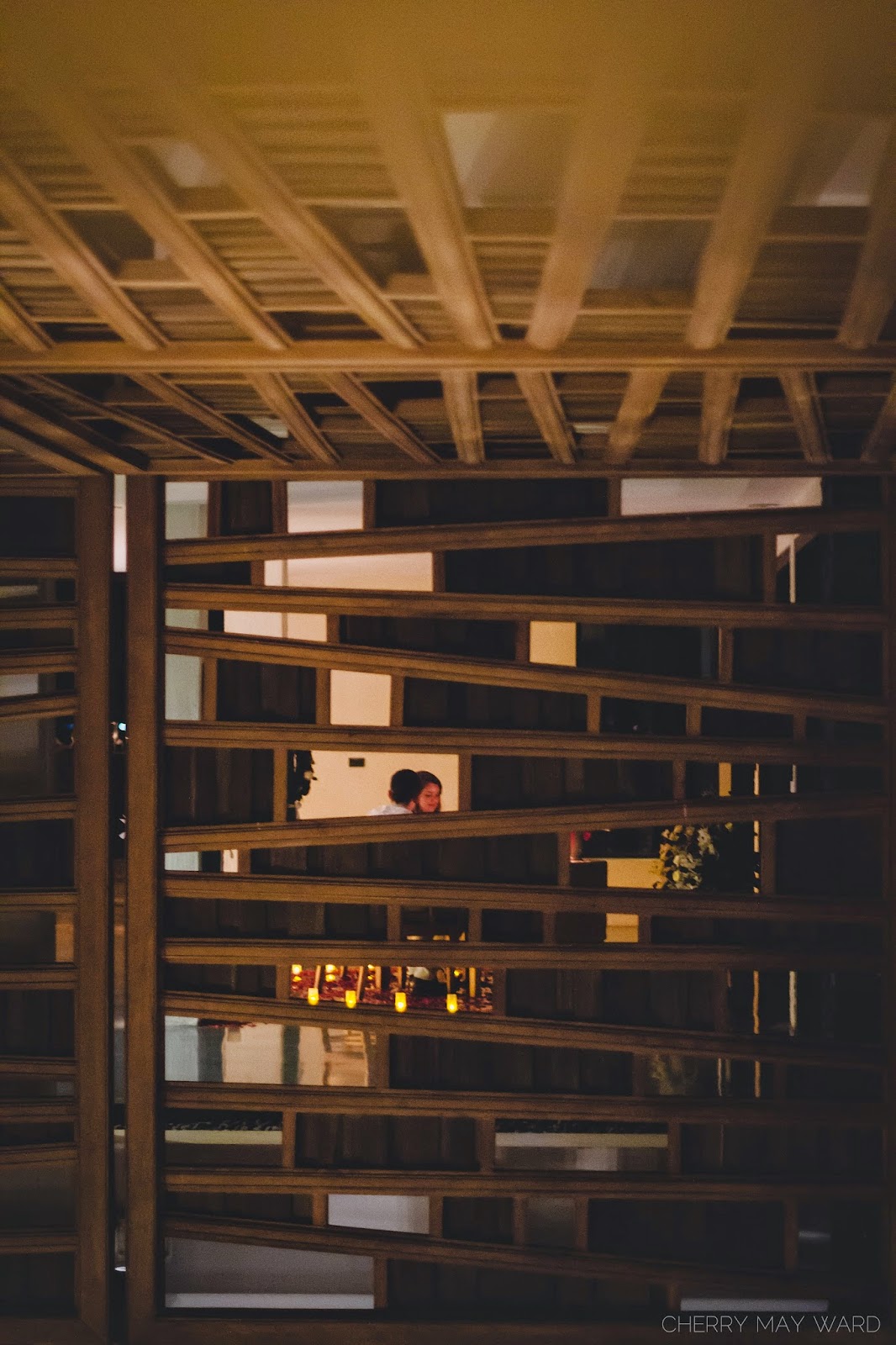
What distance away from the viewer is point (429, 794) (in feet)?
13.2

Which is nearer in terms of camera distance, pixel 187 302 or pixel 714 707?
pixel 187 302

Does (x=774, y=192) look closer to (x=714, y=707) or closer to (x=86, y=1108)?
(x=714, y=707)

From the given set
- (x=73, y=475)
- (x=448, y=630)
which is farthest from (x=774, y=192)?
(x=73, y=475)

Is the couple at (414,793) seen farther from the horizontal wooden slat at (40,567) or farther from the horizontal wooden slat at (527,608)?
the horizontal wooden slat at (40,567)

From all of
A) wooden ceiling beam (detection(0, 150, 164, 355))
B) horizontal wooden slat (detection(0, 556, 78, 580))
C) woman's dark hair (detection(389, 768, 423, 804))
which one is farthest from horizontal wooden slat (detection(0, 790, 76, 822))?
wooden ceiling beam (detection(0, 150, 164, 355))

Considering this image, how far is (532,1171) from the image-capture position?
13.1ft

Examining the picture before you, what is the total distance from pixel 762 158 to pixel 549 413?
5.08 ft

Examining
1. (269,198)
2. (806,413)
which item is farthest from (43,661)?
(806,413)

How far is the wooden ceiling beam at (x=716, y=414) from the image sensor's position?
2.89 metres

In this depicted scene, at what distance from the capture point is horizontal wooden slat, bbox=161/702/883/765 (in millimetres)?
3918

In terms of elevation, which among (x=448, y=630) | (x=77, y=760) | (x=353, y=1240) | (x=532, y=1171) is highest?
(x=448, y=630)

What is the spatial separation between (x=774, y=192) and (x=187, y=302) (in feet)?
4.30

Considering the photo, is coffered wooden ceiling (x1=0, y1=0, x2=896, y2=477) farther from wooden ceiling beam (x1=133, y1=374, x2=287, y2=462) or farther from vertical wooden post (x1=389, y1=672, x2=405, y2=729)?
vertical wooden post (x1=389, y1=672, x2=405, y2=729)

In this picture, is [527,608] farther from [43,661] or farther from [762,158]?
[762,158]
